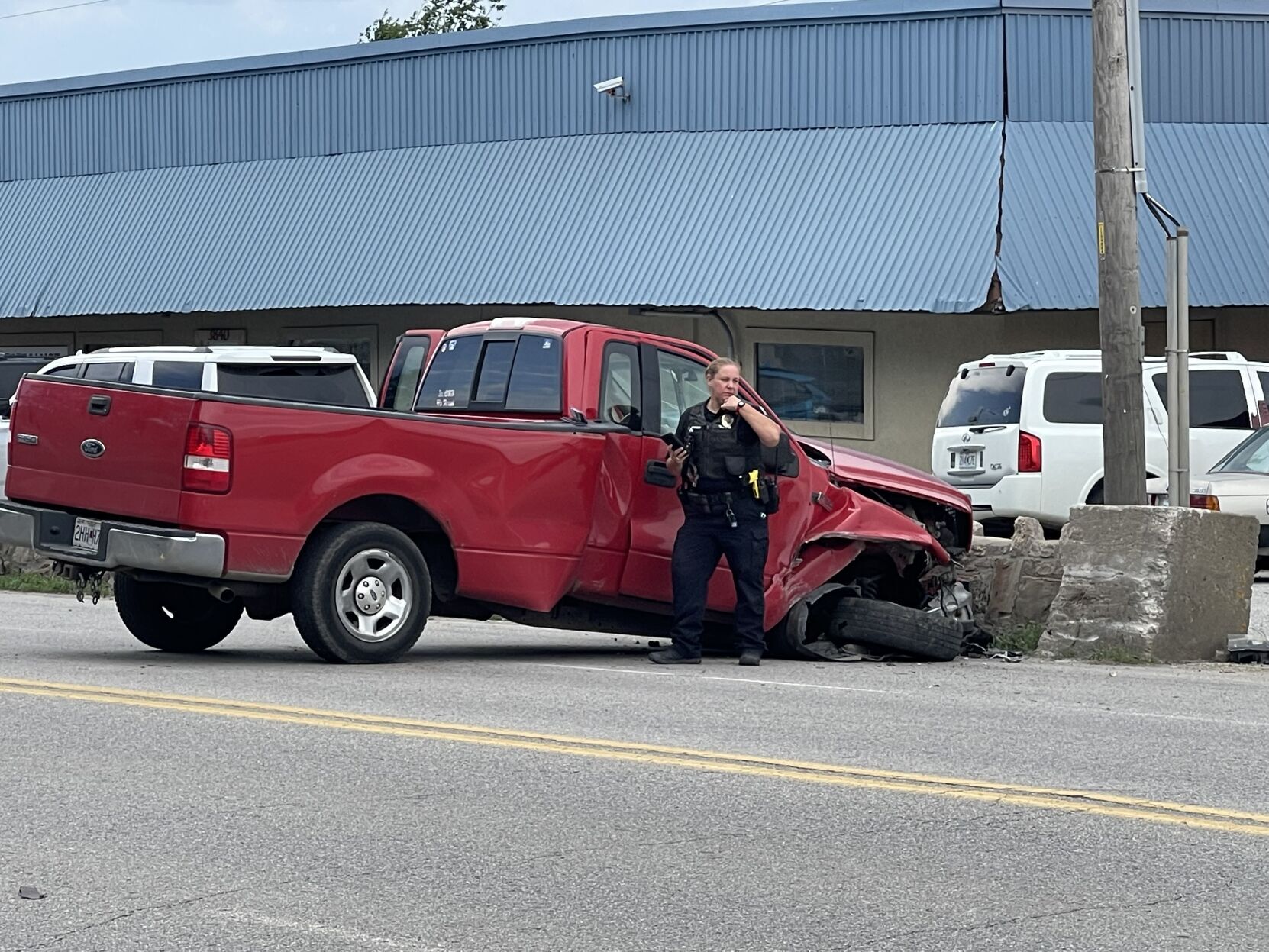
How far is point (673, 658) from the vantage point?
464 inches

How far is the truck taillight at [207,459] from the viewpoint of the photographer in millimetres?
10234

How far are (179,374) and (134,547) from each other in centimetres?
766

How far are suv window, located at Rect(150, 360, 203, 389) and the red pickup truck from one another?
5060mm

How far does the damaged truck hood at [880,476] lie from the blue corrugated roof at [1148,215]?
10.9 metres

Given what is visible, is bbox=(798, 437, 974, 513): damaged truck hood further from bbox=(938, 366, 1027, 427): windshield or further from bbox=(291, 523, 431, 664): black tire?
bbox=(938, 366, 1027, 427): windshield

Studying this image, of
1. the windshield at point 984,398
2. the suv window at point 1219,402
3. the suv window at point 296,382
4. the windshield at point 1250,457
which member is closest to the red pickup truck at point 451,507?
the suv window at point 296,382

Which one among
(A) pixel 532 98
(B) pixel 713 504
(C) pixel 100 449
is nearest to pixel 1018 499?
(B) pixel 713 504

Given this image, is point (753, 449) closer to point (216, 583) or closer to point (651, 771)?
point (216, 583)

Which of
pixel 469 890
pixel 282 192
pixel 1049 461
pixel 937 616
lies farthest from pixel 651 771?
pixel 282 192

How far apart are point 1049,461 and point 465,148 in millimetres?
13176

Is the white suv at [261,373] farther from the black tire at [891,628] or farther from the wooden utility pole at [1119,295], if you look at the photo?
the wooden utility pole at [1119,295]

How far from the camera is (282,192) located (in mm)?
30844

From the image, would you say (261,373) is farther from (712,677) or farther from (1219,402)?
(1219,402)

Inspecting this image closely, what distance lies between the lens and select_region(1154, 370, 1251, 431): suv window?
20125mm
